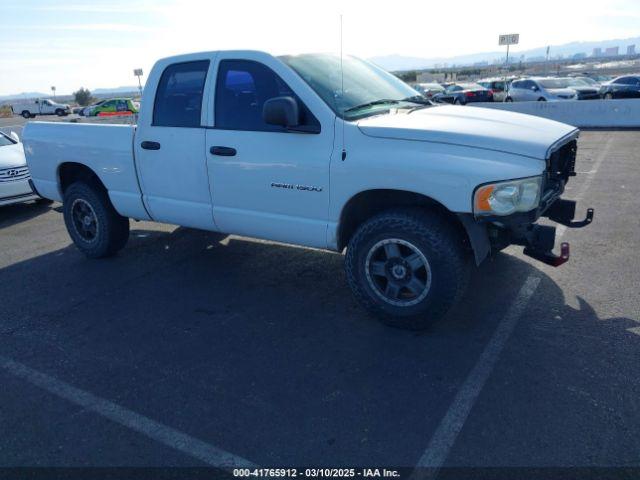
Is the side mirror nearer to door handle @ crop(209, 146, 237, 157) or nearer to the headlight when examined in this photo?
door handle @ crop(209, 146, 237, 157)

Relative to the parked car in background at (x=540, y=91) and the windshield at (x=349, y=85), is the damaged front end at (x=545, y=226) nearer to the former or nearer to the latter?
the windshield at (x=349, y=85)

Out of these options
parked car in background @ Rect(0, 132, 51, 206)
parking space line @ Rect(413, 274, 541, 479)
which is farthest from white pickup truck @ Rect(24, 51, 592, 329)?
parked car in background @ Rect(0, 132, 51, 206)

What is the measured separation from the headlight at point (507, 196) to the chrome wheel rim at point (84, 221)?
429 cm

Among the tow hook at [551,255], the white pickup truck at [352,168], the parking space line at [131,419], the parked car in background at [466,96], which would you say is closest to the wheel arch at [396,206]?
the white pickup truck at [352,168]

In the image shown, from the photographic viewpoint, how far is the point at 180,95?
4.77 meters

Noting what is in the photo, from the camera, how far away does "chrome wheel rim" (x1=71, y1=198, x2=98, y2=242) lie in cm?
578

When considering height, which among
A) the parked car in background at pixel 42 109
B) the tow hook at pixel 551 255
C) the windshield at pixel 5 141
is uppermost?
the windshield at pixel 5 141

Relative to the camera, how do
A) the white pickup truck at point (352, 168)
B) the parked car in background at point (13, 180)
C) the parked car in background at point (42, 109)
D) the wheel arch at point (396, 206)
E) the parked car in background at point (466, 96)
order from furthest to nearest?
the parked car in background at point (42, 109)
the parked car in background at point (466, 96)
the parked car in background at point (13, 180)
the wheel arch at point (396, 206)
the white pickup truck at point (352, 168)

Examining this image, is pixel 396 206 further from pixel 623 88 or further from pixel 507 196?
pixel 623 88

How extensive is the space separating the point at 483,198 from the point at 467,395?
1.23 m

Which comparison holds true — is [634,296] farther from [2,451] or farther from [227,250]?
[2,451]

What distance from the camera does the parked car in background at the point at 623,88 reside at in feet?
76.0

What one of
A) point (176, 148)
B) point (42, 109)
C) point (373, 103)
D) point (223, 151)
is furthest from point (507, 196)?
point (42, 109)

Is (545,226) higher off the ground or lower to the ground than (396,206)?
lower
